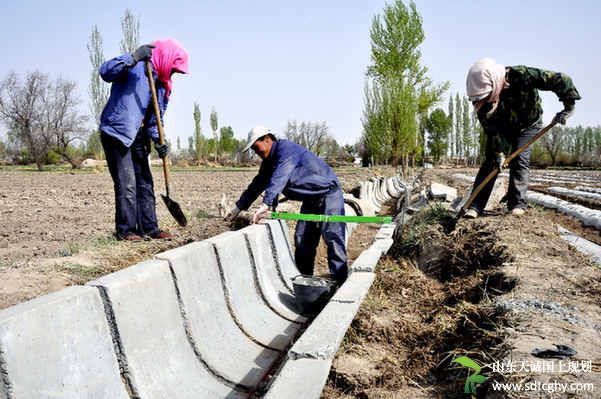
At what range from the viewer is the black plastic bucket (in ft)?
12.4

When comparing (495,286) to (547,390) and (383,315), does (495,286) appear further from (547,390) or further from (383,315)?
(547,390)

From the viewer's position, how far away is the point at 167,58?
181 inches

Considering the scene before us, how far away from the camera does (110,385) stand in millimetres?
1909

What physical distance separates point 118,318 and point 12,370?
516 millimetres

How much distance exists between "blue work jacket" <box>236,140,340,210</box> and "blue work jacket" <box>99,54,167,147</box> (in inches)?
48.4

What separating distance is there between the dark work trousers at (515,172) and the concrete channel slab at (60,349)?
180 inches

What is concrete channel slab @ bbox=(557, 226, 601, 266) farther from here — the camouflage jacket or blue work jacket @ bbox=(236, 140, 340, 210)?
blue work jacket @ bbox=(236, 140, 340, 210)

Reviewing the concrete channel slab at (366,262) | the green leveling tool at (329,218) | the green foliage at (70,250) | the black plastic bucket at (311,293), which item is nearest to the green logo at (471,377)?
the concrete channel slab at (366,262)

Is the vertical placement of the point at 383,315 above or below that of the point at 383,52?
below

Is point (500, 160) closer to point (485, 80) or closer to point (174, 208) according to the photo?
point (485, 80)

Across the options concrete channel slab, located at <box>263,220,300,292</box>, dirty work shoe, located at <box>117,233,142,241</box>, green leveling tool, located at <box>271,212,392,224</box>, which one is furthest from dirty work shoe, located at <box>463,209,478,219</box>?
dirty work shoe, located at <box>117,233,142,241</box>

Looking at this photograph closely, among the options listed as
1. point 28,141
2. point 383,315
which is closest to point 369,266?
point 383,315

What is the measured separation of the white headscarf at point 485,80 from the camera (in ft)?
15.6

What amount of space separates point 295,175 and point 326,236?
0.65 m
